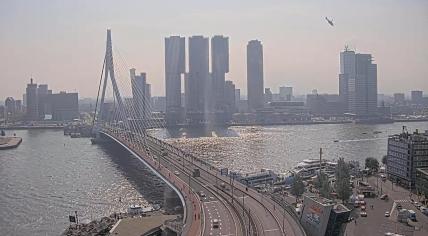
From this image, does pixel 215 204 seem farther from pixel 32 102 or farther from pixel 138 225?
pixel 32 102

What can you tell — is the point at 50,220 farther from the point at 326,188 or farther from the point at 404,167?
the point at 404,167

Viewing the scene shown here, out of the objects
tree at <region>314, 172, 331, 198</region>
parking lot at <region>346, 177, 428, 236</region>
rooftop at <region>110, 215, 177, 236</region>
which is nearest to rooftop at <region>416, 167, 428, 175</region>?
parking lot at <region>346, 177, 428, 236</region>

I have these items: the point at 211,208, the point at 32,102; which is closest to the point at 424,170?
the point at 211,208

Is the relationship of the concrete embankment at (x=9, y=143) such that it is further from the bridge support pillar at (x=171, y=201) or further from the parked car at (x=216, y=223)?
the parked car at (x=216, y=223)

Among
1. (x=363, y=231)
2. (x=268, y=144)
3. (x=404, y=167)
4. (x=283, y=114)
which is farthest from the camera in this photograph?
(x=283, y=114)

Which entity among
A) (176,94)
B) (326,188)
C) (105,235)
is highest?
(176,94)

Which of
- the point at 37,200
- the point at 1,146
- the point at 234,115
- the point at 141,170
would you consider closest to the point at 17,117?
the point at 234,115
